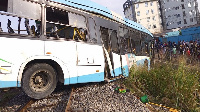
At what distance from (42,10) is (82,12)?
1477mm

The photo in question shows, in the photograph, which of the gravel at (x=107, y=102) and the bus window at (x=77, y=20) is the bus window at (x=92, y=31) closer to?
the bus window at (x=77, y=20)

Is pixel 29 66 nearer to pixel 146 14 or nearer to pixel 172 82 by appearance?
pixel 172 82

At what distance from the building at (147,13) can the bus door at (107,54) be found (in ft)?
164

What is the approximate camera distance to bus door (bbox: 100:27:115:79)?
625 centimetres

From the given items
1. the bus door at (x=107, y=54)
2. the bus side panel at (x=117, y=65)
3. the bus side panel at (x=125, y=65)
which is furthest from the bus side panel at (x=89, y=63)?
the bus side panel at (x=125, y=65)

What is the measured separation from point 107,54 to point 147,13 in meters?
52.9

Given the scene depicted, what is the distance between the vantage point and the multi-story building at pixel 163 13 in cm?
5012

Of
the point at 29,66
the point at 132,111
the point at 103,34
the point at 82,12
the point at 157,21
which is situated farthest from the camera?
the point at 157,21

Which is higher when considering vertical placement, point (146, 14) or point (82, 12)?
point (146, 14)

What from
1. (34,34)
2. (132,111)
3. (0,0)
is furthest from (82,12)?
(132,111)

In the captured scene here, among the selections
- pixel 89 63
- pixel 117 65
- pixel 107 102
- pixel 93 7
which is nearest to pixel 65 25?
pixel 89 63

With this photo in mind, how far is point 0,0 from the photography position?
421 cm

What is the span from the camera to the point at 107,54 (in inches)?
248

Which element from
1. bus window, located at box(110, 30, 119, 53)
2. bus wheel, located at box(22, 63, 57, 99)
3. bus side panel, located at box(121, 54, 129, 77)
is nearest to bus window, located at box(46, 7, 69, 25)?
bus wheel, located at box(22, 63, 57, 99)
